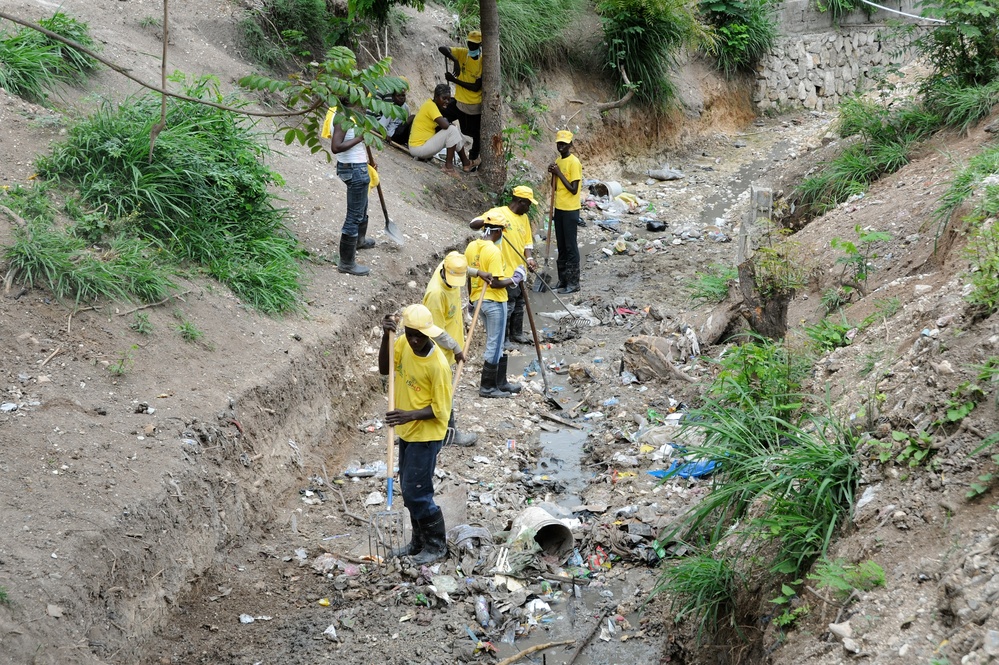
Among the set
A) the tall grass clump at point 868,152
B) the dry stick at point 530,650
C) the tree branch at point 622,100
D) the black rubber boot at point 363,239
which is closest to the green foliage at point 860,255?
the tall grass clump at point 868,152

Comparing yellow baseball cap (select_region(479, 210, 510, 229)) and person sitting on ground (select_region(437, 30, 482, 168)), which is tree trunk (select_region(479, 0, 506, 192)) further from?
yellow baseball cap (select_region(479, 210, 510, 229))

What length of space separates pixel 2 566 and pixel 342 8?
398 inches

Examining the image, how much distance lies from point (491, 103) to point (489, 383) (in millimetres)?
5104

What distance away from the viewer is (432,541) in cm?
611

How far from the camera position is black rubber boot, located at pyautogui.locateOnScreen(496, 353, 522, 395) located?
28.6ft

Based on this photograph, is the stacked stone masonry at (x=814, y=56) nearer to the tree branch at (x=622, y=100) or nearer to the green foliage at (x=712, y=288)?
the tree branch at (x=622, y=100)

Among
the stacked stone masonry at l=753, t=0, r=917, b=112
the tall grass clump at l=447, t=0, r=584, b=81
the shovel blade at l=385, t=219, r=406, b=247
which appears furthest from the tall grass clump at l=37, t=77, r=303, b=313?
the stacked stone masonry at l=753, t=0, r=917, b=112

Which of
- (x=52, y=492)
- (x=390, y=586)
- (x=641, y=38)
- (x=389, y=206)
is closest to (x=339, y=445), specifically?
(x=390, y=586)

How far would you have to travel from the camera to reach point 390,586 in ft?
19.2

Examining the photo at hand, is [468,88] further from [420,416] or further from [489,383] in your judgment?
[420,416]

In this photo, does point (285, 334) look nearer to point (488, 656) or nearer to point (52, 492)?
point (52, 492)

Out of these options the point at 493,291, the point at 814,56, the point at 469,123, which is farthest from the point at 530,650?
the point at 814,56

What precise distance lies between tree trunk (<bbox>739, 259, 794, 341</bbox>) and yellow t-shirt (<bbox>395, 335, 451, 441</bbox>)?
3.51 meters

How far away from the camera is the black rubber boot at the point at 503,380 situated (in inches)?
343
